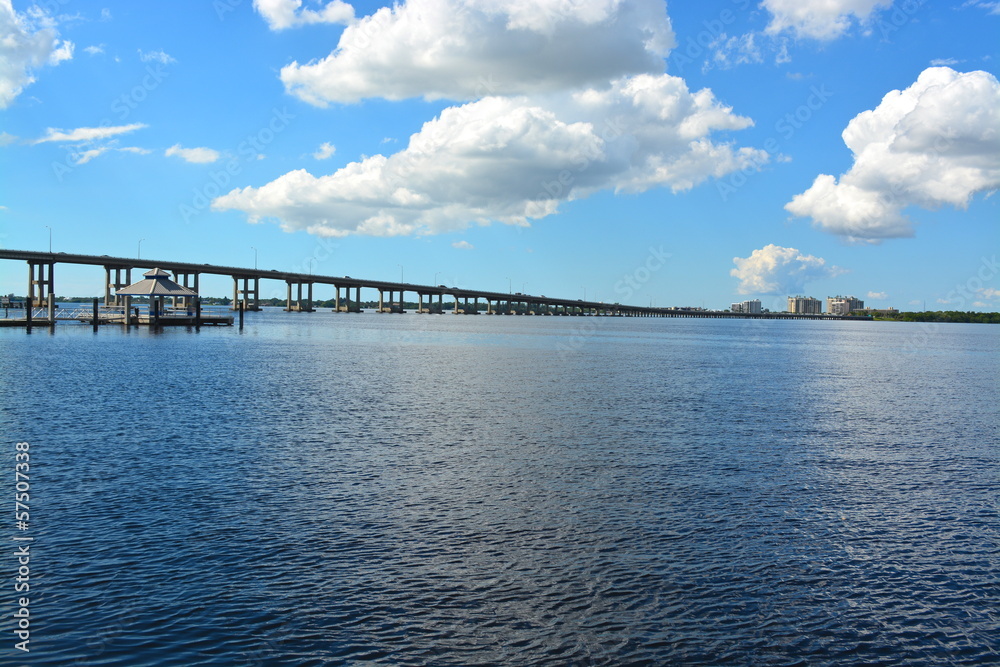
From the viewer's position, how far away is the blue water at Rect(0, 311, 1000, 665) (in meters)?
12.1

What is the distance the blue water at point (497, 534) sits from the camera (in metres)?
12.1

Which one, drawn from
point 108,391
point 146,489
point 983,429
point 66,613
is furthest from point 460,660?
point 108,391

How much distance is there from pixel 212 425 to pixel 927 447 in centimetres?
2921

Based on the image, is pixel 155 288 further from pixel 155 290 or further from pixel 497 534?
pixel 497 534

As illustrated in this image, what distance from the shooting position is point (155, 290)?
116750 mm

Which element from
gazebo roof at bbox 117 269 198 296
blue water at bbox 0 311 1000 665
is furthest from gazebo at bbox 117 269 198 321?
blue water at bbox 0 311 1000 665

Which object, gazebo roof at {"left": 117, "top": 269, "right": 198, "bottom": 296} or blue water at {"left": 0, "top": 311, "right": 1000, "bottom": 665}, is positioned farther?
gazebo roof at {"left": 117, "top": 269, "right": 198, "bottom": 296}

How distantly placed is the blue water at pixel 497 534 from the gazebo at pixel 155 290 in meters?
84.1

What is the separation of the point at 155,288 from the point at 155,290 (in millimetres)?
536

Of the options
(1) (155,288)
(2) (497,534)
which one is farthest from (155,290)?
(2) (497,534)

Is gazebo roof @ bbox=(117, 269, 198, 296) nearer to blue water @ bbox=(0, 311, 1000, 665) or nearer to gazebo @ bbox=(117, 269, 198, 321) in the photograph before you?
gazebo @ bbox=(117, 269, 198, 321)

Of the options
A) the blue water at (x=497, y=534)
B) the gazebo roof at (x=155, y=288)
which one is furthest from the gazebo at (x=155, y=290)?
the blue water at (x=497, y=534)

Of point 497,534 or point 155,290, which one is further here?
point 155,290

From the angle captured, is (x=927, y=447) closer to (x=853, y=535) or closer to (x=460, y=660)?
(x=853, y=535)
